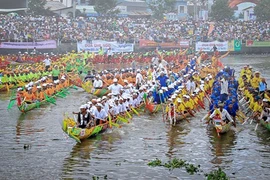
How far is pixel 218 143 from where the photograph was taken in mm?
16797

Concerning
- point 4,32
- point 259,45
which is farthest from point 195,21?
point 4,32

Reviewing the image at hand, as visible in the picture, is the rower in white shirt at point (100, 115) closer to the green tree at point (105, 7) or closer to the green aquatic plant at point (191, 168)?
the green aquatic plant at point (191, 168)

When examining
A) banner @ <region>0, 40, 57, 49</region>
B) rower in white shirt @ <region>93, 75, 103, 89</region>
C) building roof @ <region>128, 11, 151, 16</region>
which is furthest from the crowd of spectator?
rower in white shirt @ <region>93, 75, 103, 89</region>

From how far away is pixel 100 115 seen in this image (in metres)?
17.5

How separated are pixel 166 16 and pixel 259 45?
15841mm

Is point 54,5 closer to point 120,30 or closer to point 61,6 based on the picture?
point 61,6

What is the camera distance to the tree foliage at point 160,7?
62.1m

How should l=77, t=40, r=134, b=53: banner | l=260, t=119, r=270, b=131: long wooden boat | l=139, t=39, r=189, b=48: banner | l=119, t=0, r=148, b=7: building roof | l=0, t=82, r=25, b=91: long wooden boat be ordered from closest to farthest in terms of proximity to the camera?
l=260, t=119, r=270, b=131: long wooden boat, l=0, t=82, r=25, b=91: long wooden boat, l=77, t=40, r=134, b=53: banner, l=139, t=39, r=189, b=48: banner, l=119, t=0, r=148, b=7: building roof

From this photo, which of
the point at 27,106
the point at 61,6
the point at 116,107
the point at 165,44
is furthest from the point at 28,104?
the point at 61,6

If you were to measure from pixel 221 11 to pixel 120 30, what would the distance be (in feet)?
40.5

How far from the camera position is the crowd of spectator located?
138 ft

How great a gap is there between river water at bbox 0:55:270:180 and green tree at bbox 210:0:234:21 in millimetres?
37469

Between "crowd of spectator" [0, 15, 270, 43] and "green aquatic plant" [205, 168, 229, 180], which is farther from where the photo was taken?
"crowd of spectator" [0, 15, 270, 43]

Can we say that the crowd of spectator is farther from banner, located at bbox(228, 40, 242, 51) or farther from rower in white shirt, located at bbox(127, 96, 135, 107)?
rower in white shirt, located at bbox(127, 96, 135, 107)
